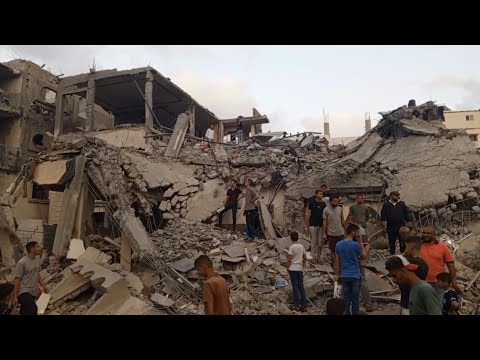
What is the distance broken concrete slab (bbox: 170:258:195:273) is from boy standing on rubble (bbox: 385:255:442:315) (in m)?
5.07

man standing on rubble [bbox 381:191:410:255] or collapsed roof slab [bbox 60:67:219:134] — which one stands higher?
collapsed roof slab [bbox 60:67:219:134]

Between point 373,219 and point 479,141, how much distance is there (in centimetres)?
3257

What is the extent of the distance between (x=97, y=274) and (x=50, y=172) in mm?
4076

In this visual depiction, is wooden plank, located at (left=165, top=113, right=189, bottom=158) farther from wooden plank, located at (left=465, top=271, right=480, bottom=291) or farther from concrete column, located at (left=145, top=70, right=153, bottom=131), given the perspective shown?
wooden plank, located at (left=465, top=271, right=480, bottom=291)

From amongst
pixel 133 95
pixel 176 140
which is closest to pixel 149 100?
pixel 133 95

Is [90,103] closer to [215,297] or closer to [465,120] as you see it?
[215,297]

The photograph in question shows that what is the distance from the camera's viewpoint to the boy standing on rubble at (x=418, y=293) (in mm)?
2754

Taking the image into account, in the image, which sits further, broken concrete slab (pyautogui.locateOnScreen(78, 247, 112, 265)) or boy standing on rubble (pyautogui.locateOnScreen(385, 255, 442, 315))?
broken concrete slab (pyautogui.locateOnScreen(78, 247, 112, 265))

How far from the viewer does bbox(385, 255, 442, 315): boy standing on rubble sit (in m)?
2.75

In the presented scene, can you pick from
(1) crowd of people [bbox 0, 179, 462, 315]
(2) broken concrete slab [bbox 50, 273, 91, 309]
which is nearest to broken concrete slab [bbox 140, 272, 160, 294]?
(2) broken concrete slab [bbox 50, 273, 91, 309]

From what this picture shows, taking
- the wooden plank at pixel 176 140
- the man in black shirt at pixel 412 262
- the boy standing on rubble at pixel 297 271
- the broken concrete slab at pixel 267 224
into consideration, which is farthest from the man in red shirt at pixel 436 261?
the wooden plank at pixel 176 140

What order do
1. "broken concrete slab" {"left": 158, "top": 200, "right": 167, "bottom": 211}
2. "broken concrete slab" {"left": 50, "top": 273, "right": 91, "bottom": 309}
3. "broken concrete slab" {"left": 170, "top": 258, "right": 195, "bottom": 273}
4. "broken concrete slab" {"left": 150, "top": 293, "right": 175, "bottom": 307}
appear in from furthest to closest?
"broken concrete slab" {"left": 158, "top": 200, "right": 167, "bottom": 211} < "broken concrete slab" {"left": 170, "top": 258, "right": 195, "bottom": 273} < "broken concrete slab" {"left": 50, "top": 273, "right": 91, "bottom": 309} < "broken concrete slab" {"left": 150, "top": 293, "right": 175, "bottom": 307}
